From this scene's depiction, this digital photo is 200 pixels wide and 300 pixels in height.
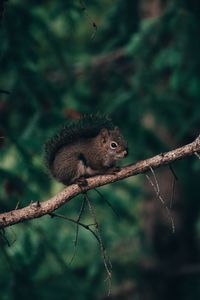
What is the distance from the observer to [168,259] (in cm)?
901

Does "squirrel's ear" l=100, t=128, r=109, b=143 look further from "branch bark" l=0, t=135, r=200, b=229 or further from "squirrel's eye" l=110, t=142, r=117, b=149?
"branch bark" l=0, t=135, r=200, b=229

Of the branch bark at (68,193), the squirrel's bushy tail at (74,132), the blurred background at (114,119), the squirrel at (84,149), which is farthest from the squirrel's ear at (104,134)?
the branch bark at (68,193)

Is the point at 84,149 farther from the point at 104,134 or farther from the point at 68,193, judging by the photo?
the point at 68,193

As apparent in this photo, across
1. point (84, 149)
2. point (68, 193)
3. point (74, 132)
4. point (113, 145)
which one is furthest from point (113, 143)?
point (68, 193)

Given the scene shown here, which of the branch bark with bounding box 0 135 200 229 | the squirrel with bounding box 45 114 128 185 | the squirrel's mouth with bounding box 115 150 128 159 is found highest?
the squirrel with bounding box 45 114 128 185

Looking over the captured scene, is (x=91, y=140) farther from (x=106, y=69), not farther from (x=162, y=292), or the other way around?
(x=162, y=292)

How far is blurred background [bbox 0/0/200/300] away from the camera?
5.65m

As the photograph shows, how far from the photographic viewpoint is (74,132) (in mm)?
4918

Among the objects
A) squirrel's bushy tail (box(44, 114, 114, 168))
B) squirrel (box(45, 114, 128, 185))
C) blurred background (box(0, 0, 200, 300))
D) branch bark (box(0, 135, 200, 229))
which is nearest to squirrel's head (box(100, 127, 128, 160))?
squirrel (box(45, 114, 128, 185))

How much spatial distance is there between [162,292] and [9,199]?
420 cm

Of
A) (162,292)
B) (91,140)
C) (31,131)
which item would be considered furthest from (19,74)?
(162,292)

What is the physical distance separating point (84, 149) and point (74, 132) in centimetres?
32

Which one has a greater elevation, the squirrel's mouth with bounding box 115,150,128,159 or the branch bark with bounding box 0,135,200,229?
the squirrel's mouth with bounding box 115,150,128,159

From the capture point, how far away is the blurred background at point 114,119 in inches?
223
